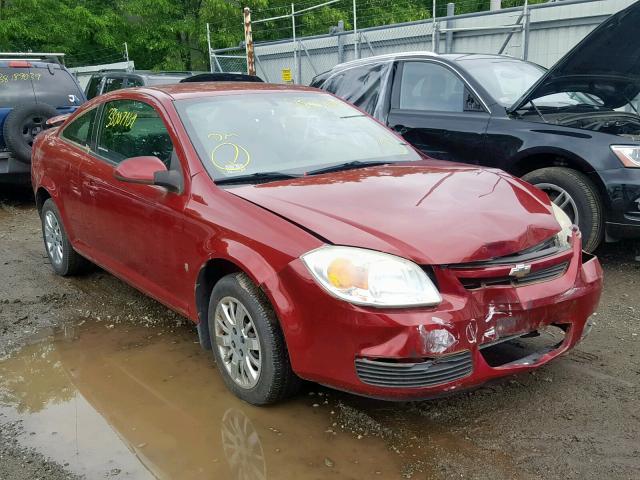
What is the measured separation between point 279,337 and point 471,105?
3.68 m

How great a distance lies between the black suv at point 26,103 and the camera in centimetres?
784

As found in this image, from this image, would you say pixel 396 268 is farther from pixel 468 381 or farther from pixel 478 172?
pixel 478 172

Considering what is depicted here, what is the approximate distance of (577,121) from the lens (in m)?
5.28

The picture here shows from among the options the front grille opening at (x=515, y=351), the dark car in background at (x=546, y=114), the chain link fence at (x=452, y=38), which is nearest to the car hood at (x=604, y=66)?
the dark car in background at (x=546, y=114)

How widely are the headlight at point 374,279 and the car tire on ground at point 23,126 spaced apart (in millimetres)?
6456

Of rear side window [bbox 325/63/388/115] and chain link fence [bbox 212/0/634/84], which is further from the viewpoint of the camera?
chain link fence [bbox 212/0/634/84]

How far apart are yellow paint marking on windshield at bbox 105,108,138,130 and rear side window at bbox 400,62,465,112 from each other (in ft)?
9.92

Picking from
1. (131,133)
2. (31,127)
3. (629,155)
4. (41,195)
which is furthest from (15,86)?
(629,155)

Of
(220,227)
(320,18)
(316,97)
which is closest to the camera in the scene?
(220,227)

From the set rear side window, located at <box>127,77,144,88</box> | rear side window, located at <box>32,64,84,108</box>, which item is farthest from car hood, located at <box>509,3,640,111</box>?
rear side window, located at <box>32,64,84,108</box>

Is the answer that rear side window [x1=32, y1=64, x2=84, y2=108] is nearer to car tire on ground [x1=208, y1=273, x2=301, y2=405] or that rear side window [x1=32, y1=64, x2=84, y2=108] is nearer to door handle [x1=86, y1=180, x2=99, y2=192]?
door handle [x1=86, y1=180, x2=99, y2=192]

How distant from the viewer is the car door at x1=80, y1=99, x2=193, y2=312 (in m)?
3.58

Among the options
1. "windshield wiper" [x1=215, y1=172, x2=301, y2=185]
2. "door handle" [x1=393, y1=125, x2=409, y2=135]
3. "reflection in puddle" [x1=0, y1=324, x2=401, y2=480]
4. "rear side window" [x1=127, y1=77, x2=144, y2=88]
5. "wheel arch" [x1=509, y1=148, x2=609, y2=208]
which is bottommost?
"reflection in puddle" [x1=0, y1=324, x2=401, y2=480]

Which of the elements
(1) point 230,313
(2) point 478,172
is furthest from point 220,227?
(2) point 478,172
